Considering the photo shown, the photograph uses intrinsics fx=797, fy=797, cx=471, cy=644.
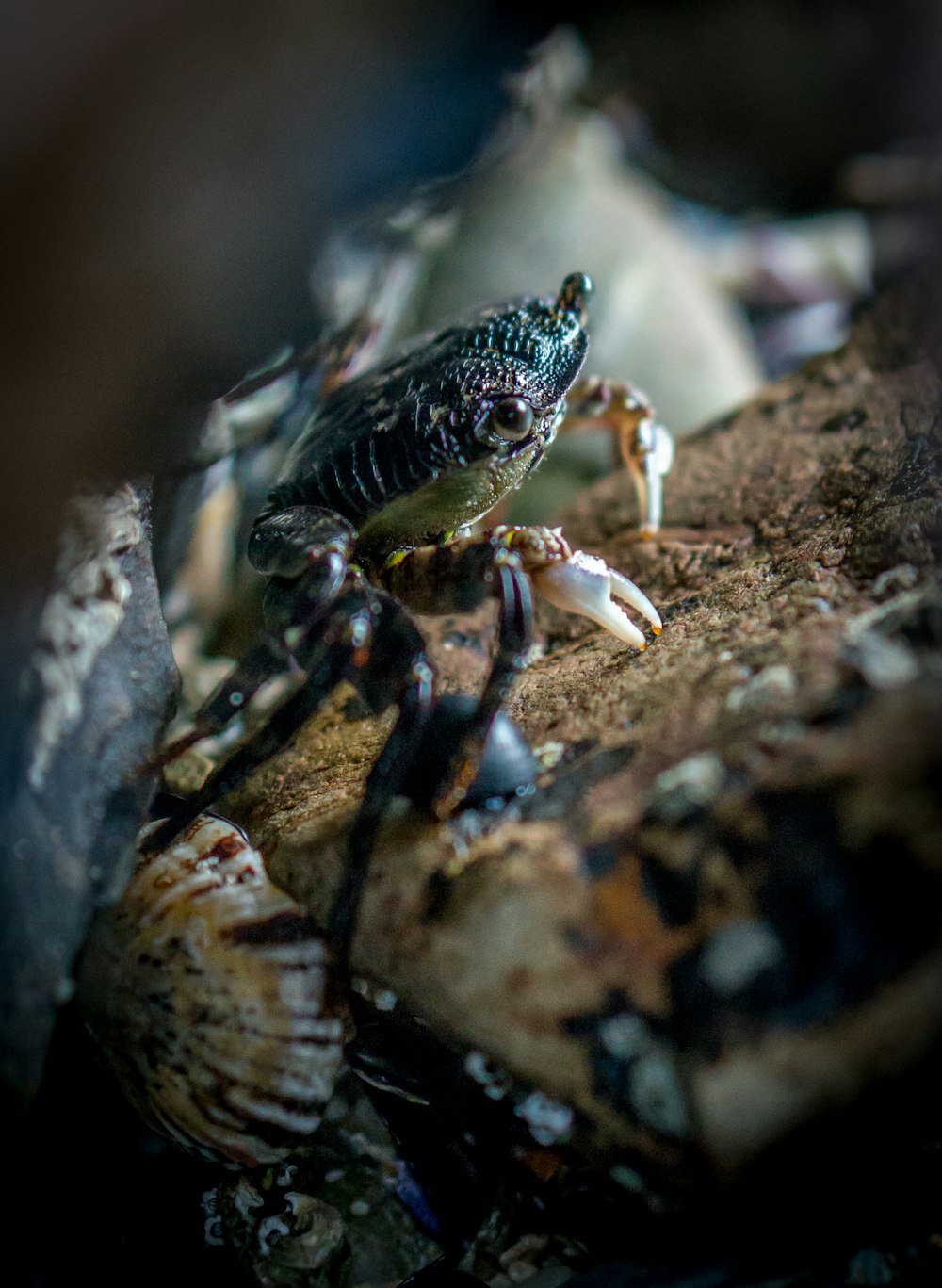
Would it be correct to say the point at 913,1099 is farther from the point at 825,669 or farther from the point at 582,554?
the point at 582,554

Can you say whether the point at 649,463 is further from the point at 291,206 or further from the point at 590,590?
the point at 291,206

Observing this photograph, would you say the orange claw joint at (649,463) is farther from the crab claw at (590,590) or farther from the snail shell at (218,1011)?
the snail shell at (218,1011)

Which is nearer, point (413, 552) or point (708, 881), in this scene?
point (708, 881)

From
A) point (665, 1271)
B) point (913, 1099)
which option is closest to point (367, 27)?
point (913, 1099)

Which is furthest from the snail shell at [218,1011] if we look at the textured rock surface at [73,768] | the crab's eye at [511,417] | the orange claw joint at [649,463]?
the orange claw joint at [649,463]

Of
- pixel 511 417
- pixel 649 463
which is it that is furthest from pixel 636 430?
pixel 511 417

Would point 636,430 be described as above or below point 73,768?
below

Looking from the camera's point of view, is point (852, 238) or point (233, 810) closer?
point (233, 810)
